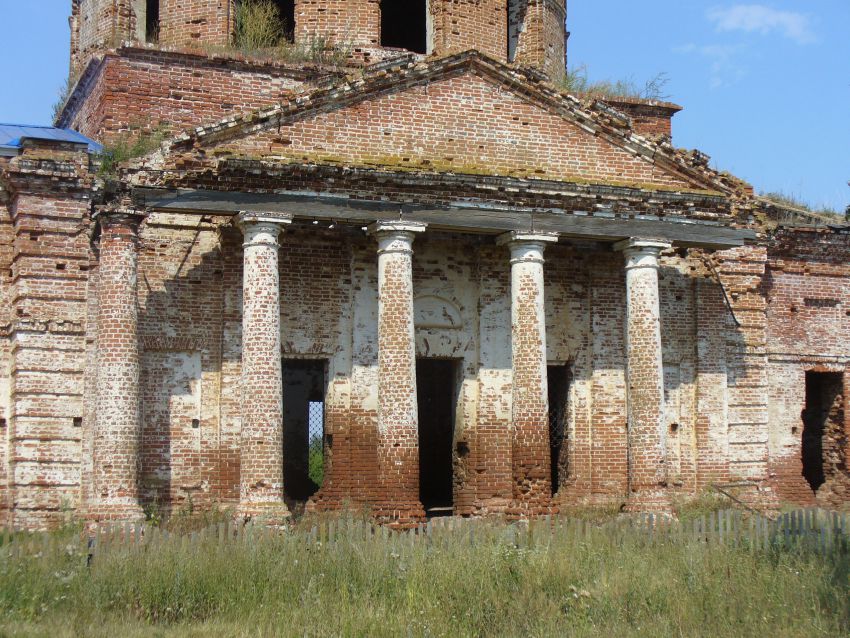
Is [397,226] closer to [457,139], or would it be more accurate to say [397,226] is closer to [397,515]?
[457,139]

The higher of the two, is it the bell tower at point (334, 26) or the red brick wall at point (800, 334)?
the bell tower at point (334, 26)

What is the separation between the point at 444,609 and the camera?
988 centimetres

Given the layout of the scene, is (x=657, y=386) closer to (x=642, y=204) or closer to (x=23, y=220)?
(x=642, y=204)

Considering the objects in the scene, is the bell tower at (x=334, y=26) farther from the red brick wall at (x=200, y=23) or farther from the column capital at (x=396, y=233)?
the column capital at (x=396, y=233)

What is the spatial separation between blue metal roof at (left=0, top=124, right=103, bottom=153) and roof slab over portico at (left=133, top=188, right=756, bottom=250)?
1.99 m

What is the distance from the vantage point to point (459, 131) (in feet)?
49.7

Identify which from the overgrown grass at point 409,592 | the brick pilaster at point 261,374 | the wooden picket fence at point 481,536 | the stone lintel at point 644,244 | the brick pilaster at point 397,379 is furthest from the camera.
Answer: the stone lintel at point 644,244

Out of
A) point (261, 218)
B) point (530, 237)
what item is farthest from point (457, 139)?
point (261, 218)

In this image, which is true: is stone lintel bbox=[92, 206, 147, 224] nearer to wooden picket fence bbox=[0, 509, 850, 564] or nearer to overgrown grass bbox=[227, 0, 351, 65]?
wooden picket fence bbox=[0, 509, 850, 564]

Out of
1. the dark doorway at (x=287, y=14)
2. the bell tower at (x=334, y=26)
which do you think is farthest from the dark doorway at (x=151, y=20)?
the dark doorway at (x=287, y=14)

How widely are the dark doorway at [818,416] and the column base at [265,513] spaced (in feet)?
33.0

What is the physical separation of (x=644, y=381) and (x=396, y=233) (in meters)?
3.77

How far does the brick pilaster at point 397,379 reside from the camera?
45.8 feet

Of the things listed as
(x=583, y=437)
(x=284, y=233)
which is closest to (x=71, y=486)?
(x=284, y=233)
